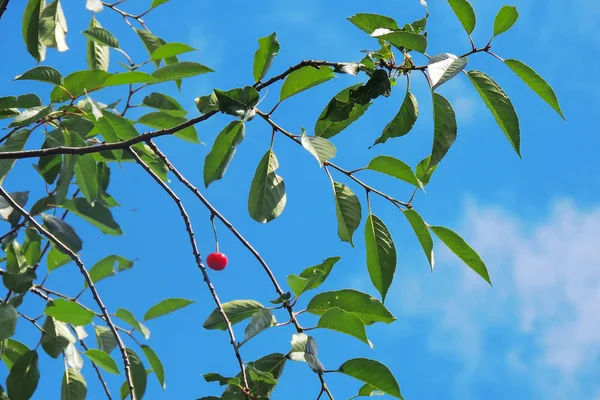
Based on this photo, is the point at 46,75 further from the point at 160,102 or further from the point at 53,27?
the point at 53,27

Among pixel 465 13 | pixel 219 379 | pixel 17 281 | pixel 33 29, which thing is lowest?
pixel 219 379

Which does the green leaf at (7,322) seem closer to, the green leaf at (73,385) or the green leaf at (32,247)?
the green leaf at (73,385)

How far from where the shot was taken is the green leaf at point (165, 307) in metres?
2.10

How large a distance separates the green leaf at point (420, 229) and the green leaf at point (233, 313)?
365 millimetres

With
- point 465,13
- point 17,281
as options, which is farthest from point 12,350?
point 465,13

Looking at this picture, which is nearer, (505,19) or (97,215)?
(505,19)

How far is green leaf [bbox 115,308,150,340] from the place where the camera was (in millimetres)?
2156

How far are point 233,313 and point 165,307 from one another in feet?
2.18

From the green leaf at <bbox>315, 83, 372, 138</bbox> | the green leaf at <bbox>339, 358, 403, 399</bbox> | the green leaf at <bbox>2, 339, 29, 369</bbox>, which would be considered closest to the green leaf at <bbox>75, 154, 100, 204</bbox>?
the green leaf at <bbox>2, 339, 29, 369</bbox>

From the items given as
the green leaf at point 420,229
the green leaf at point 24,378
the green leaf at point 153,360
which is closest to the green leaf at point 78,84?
the green leaf at point 420,229

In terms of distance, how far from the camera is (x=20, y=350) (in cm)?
221

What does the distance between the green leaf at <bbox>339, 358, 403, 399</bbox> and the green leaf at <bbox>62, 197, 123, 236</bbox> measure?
1.04 m

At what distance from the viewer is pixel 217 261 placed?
217 cm

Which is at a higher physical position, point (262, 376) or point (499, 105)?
point (499, 105)
